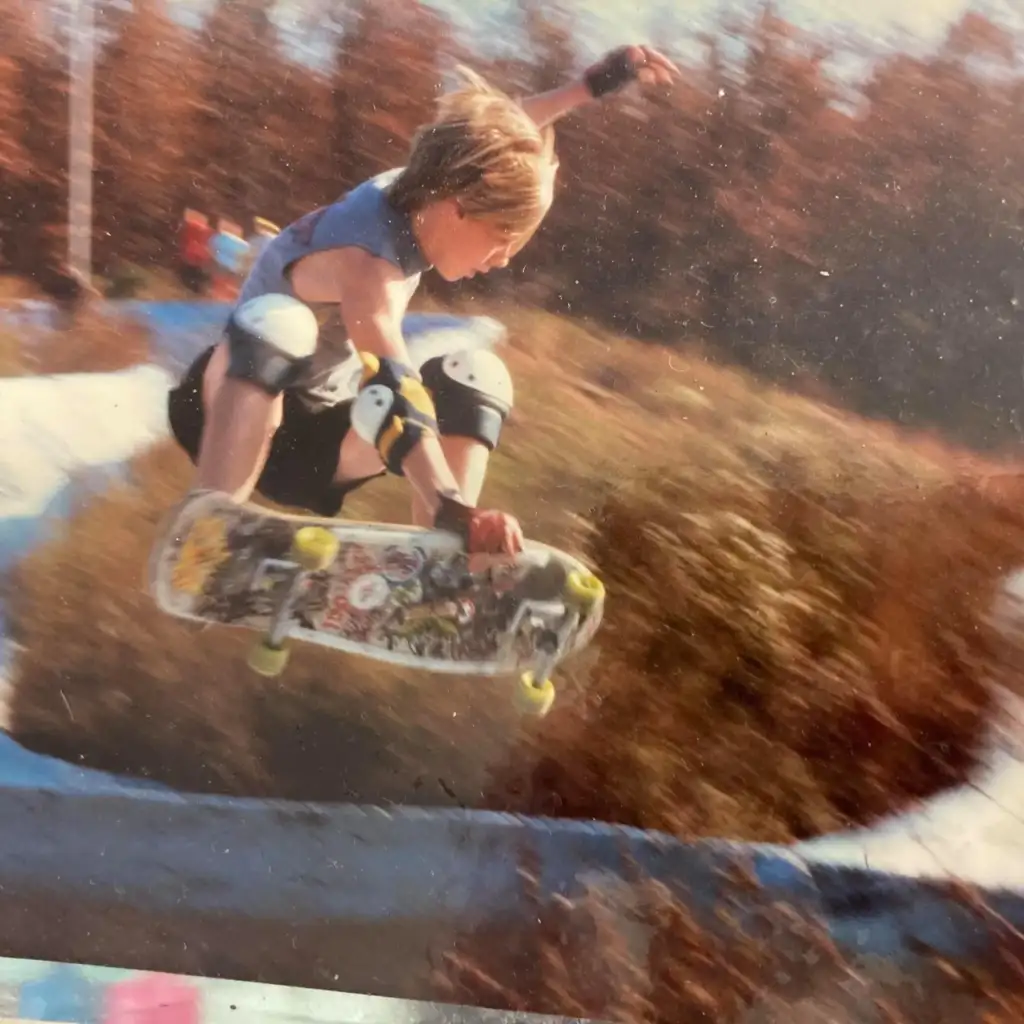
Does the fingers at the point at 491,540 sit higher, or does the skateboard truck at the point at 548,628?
the fingers at the point at 491,540

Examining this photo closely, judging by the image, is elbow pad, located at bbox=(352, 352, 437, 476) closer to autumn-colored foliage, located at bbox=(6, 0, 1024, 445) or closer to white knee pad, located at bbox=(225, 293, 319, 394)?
white knee pad, located at bbox=(225, 293, 319, 394)

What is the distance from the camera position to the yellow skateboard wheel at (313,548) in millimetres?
779

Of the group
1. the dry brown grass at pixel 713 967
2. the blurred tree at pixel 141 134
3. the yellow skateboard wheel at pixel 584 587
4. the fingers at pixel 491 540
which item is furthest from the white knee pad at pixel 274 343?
the dry brown grass at pixel 713 967

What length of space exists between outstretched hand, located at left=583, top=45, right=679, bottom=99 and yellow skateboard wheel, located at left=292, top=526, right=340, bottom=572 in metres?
0.50

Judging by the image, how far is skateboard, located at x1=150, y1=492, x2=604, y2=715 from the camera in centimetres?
78

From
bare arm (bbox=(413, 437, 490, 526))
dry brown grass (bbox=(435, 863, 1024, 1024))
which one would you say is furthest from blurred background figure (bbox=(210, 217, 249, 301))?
dry brown grass (bbox=(435, 863, 1024, 1024))

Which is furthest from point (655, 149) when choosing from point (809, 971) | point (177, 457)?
point (809, 971)

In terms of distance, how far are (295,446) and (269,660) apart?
21cm

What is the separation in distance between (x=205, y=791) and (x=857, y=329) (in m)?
0.78

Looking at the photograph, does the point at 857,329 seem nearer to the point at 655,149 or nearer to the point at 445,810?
the point at 655,149

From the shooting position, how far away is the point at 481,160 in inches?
30.4

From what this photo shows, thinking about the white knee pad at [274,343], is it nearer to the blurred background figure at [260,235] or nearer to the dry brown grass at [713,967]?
the blurred background figure at [260,235]

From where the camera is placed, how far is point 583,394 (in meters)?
0.79

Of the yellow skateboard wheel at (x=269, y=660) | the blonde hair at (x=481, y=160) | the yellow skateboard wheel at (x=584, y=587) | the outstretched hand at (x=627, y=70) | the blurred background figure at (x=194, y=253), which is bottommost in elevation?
the yellow skateboard wheel at (x=269, y=660)
